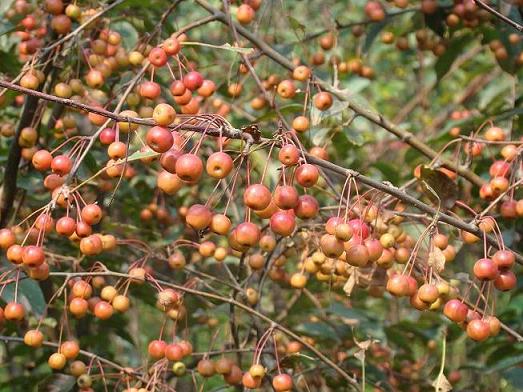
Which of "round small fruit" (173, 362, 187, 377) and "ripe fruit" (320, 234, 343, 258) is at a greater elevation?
"ripe fruit" (320, 234, 343, 258)

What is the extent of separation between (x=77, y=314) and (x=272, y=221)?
27.9 inches

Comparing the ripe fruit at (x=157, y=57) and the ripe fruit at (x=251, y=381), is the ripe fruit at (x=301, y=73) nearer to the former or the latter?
the ripe fruit at (x=157, y=57)

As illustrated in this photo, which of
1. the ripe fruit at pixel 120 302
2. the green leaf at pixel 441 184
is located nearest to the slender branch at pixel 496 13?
the green leaf at pixel 441 184

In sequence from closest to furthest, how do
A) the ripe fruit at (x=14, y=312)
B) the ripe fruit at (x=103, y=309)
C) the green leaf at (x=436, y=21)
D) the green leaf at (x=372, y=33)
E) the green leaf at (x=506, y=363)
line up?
the ripe fruit at (x=14, y=312)
the ripe fruit at (x=103, y=309)
the green leaf at (x=506, y=363)
the green leaf at (x=436, y=21)
the green leaf at (x=372, y=33)

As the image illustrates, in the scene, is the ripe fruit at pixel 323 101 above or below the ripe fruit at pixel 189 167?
below

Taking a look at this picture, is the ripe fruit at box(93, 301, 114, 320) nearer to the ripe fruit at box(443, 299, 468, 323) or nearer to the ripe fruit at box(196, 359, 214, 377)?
the ripe fruit at box(196, 359, 214, 377)

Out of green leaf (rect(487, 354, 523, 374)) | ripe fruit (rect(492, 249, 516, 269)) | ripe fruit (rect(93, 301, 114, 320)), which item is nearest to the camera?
ripe fruit (rect(492, 249, 516, 269))

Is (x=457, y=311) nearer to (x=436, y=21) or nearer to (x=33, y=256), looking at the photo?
(x=33, y=256)

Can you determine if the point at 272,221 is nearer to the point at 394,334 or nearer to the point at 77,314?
the point at 77,314

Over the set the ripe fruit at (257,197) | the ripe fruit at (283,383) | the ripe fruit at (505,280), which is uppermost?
the ripe fruit at (257,197)

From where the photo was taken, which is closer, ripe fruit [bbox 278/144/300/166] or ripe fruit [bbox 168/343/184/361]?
ripe fruit [bbox 278/144/300/166]

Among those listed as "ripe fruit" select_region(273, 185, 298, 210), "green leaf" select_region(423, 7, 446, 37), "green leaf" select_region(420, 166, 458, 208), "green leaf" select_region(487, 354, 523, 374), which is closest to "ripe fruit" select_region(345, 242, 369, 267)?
"ripe fruit" select_region(273, 185, 298, 210)

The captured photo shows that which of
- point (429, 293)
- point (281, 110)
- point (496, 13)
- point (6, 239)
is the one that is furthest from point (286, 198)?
point (281, 110)

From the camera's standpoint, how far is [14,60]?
2785 millimetres
